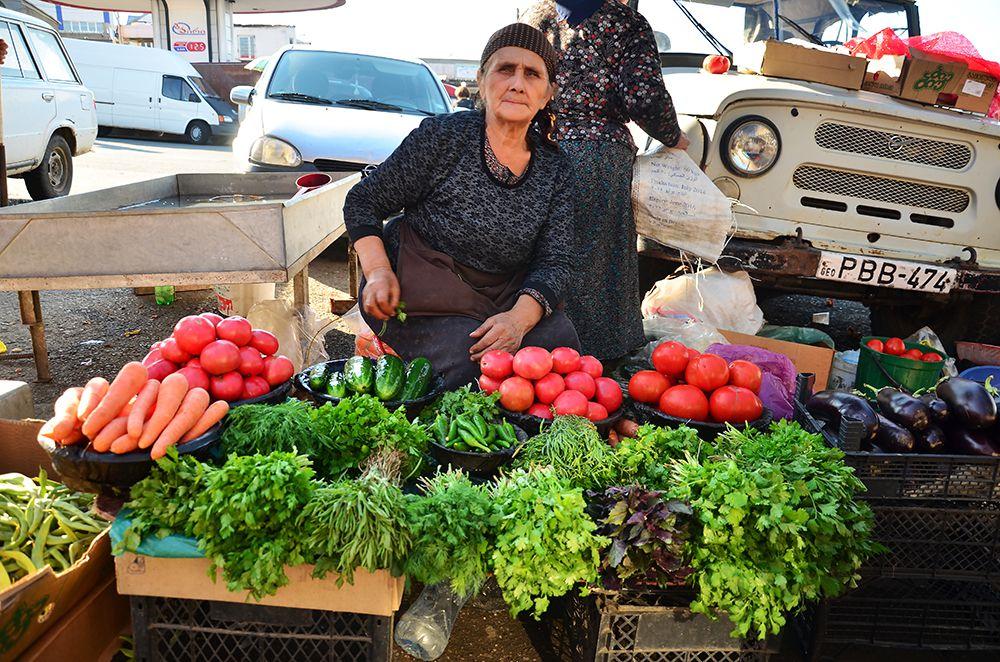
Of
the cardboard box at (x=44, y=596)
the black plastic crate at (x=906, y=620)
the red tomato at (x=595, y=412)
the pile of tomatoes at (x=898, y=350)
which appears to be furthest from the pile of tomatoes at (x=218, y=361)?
the pile of tomatoes at (x=898, y=350)

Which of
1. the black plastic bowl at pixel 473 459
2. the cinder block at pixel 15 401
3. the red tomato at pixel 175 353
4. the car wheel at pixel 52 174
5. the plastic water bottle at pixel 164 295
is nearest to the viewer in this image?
the black plastic bowl at pixel 473 459

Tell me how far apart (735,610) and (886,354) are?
261cm

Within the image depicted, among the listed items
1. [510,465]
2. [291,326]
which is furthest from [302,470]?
[291,326]

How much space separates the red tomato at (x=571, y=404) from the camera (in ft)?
8.43

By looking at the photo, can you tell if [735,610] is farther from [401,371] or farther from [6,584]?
[6,584]

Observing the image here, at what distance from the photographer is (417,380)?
2809 millimetres

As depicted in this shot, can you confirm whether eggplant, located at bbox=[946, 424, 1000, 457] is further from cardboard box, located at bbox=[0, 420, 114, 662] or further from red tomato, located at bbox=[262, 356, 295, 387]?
cardboard box, located at bbox=[0, 420, 114, 662]

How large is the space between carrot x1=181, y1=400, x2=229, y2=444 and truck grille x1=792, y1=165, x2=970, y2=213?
3.69 metres

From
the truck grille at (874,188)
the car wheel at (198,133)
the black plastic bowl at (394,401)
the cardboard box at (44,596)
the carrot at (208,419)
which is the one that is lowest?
the car wheel at (198,133)

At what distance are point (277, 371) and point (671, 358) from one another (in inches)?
59.3

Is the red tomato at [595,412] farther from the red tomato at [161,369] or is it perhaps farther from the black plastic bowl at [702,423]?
the red tomato at [161,369]

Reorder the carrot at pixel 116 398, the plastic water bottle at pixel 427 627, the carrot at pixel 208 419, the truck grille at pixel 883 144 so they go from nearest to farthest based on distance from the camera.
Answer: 1. the carrot at pixel 116 398
2. the carrot at pixel 208 419
3. the plastic water bottle at pixel 427 627
4. the truck grille at pixel 883 144

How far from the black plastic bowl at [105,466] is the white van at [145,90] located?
20.1 m

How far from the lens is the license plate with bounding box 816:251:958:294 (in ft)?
14.1
